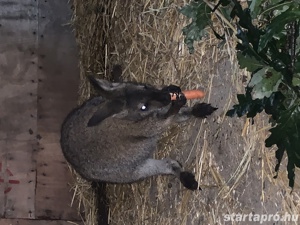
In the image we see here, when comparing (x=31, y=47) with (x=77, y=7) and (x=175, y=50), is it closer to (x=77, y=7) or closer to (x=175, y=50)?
(x=77, y=7)

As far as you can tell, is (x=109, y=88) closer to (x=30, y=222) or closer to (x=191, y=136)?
(x=191, y=136)

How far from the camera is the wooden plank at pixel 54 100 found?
576 centimetres

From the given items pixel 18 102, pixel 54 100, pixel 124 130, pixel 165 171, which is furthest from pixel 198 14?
pixel 18 102

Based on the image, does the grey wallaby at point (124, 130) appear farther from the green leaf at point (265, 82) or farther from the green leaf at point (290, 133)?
the green leaf at point (290, 133)

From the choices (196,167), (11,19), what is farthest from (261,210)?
(11,19)

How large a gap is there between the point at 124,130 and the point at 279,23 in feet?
8.01

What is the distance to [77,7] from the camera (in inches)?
216

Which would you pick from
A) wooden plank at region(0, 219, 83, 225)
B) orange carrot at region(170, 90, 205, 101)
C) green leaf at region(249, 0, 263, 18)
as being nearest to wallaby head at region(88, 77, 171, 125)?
orange carrot at region(170, 90, 205, 101)

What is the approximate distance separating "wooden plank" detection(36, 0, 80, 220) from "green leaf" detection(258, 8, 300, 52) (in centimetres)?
411

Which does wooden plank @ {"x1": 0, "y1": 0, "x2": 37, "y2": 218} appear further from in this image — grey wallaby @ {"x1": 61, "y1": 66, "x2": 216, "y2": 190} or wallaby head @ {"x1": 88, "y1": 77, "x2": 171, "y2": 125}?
wallaby head @ {"x1": 88, "y1": 77, "x2": 171, "y2": 125}

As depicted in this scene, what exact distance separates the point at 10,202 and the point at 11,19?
1.85m

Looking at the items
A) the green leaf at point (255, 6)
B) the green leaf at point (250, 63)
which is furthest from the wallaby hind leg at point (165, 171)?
the green leaf at point (255, 6)

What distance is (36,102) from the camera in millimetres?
5812

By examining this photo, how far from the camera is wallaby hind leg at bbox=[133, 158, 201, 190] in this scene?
12.8 feet
